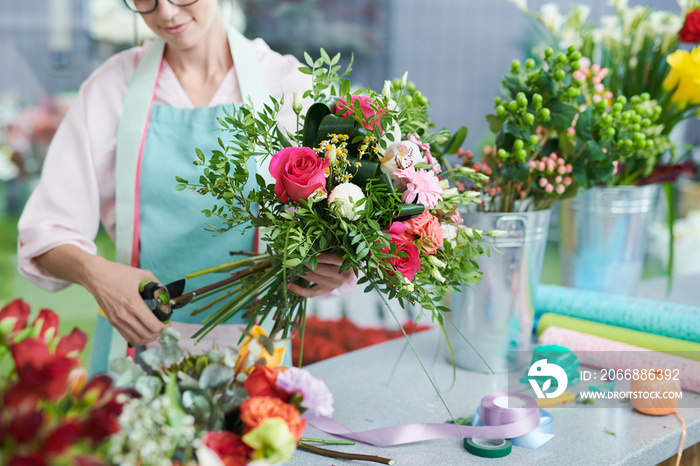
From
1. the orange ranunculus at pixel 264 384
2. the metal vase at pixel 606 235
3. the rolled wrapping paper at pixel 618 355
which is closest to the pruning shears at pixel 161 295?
the orange ranunculus at pixel 264 384

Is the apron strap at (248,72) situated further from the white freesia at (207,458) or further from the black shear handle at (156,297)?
the white freesia at (207,458)

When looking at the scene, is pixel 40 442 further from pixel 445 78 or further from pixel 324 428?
pixel 445 78

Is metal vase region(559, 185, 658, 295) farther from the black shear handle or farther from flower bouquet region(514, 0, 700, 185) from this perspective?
the black shear handle

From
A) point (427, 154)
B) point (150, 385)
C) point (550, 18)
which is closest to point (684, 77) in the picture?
point (550, 18)

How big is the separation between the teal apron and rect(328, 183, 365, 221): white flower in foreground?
0.42 m

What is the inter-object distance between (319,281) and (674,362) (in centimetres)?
68

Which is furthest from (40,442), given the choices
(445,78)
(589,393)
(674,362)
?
(445,78)

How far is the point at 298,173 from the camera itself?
788 mm

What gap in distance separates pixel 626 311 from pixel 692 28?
746mm

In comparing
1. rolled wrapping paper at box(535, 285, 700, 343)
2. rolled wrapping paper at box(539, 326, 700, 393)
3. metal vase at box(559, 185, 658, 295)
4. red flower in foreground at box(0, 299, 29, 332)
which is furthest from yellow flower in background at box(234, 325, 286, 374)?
metal vase at box(559, 185, 658, 295)

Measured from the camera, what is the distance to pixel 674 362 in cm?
113

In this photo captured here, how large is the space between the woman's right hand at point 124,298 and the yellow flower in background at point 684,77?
1275 millimetres

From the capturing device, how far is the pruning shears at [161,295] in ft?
3.26

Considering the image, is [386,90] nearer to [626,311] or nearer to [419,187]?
[419,187]
